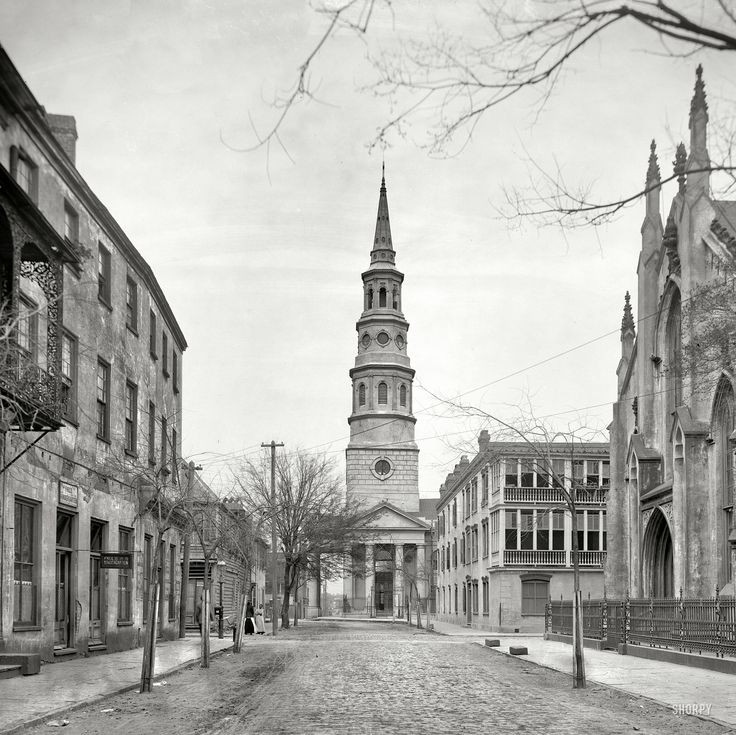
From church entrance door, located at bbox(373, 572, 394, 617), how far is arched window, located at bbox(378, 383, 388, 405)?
16.4 meters

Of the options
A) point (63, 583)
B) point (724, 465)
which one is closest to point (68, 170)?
point (63, 583)

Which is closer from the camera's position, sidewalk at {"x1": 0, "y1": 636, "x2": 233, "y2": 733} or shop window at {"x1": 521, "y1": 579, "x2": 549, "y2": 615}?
sidewalk at {"x1": 0, "y1": 636, "x2": 233, "y2": 733}

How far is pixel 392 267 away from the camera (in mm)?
107750

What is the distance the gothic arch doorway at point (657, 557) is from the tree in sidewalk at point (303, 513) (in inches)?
1028

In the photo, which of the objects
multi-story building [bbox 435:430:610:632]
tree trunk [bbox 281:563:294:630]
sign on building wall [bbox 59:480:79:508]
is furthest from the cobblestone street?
tree trunk [bbox 281:563:294:630]

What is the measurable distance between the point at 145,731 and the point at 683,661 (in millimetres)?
15519

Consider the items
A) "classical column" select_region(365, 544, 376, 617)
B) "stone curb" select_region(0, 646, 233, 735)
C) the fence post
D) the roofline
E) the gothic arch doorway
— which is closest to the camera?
"stone curb" select_region(0, 646, 233, 735)

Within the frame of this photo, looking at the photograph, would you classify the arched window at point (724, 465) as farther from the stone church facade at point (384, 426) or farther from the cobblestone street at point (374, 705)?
the stone church facade at point (384, 426)

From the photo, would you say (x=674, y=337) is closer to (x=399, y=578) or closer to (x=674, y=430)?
(x=674, y=430)

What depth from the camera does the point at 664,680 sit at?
19.6m

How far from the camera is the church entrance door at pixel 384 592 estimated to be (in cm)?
10600

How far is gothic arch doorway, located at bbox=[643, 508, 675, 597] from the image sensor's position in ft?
124

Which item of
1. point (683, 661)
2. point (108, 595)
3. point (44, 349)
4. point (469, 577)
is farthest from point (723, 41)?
point (469, 577)

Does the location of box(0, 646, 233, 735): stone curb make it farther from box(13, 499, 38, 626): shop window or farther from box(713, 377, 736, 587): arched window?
box(713, 377, 736, 587): arched window
